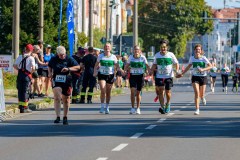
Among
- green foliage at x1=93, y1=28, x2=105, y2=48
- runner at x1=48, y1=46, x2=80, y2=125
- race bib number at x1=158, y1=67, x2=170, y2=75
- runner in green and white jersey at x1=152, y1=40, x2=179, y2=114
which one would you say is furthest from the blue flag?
green foliage at x1=93, y1=28, x2=105, y2=48

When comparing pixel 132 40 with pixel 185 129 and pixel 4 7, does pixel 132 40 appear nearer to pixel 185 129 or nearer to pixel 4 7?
pixel 4 7

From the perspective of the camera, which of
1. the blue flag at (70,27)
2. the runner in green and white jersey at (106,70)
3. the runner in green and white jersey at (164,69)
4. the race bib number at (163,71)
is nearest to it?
the runner in green and white jersey at (164,69)

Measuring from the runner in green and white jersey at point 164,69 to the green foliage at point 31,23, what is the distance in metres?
28.7

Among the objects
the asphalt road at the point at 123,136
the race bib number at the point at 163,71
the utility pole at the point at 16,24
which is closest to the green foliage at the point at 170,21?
the utility pole at the point at 16,24

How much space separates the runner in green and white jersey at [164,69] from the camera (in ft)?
87.8

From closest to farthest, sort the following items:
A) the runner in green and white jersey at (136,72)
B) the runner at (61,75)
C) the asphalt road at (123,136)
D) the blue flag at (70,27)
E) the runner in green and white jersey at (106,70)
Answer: the asphalt road at (123,136) → the runner at (61,75) → the runner in green and white jersey at (136,72) → the runner in green and white jersey at (106,70) → the blue flag at (70,27)

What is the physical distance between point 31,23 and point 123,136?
3834 cm

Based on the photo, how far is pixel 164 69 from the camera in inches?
1058

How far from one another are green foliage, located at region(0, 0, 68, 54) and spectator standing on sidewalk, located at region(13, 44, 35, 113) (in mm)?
27776

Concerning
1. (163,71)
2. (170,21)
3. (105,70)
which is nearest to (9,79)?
(105,70)

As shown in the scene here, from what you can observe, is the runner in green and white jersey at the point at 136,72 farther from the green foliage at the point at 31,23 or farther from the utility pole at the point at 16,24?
the green foliage at the point at 31,23

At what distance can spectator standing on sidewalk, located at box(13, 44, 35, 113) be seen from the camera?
1073 inches

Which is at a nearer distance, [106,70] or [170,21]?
[106,70]
